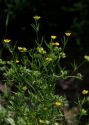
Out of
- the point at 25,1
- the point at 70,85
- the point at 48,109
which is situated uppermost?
the point at 48,109

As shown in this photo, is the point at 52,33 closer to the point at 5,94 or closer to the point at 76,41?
the point at 76,41

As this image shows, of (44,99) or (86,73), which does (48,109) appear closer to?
(44,99)

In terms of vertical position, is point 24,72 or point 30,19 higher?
point 24,72

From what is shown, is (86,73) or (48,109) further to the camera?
(86,73)

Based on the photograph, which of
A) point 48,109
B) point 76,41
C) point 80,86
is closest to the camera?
point 48,109

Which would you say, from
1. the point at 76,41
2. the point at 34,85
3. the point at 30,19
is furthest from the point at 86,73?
the point at 34,85

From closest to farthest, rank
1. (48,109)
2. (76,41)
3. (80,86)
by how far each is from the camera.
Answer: (48,109) < (80,86) < (76,41)
